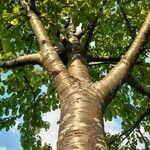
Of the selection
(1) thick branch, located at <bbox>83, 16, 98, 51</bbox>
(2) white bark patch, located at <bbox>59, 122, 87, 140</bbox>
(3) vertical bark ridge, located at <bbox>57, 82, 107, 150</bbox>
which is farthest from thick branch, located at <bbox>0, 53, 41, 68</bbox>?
(2) white bark patch, located at <bbox>59, 122, 87, 140</bbox>

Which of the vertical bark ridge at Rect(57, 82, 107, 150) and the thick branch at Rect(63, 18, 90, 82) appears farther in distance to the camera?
the thick branch at Rect(63, 18, 90, 82)

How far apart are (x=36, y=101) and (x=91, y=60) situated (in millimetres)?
3769

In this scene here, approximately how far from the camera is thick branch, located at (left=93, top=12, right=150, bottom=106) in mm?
4812

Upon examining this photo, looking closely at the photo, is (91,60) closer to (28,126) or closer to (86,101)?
(86,101)

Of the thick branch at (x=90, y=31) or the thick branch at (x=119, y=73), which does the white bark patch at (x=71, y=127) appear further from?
the thick branch at (x=90, y=31)

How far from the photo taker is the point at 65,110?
14.6 feet

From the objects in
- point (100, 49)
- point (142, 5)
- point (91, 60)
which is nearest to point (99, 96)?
point (91, 60)

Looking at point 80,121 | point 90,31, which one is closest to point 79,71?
point 80,121

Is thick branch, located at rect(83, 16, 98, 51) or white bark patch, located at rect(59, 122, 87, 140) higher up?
thick branch, located at rect(83, 16, 98, 51)

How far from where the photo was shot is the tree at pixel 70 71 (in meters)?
4.31

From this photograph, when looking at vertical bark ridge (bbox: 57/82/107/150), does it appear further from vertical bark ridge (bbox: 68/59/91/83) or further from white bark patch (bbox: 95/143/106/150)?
vertical bark ridge (bbox: 68/59/91/83)

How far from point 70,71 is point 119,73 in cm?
92

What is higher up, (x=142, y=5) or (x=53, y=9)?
(x=142, y=5)

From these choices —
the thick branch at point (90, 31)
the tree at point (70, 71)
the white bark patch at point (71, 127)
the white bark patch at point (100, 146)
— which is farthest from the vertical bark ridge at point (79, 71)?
the white bark patch at point (100, 146)
